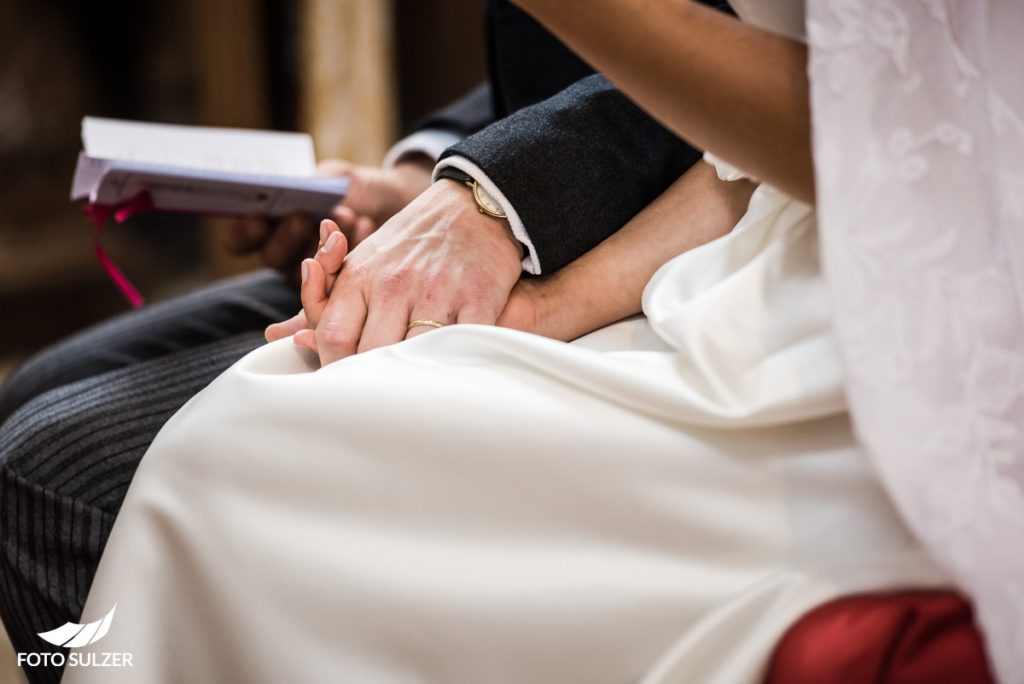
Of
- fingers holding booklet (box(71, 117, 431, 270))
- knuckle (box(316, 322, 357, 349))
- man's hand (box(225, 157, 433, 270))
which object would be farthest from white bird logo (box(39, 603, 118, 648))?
man's hand (box(225, 157, 433, 270))

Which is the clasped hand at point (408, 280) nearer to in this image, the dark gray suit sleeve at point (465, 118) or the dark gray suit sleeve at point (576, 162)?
the dark gray suit sleeve at point (576, 162)

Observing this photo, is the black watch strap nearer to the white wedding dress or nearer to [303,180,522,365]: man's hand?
[303,180,522,365]: man's hand

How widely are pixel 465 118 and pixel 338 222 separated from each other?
22cm

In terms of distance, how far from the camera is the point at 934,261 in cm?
52

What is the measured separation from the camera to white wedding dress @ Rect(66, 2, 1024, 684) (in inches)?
21.5

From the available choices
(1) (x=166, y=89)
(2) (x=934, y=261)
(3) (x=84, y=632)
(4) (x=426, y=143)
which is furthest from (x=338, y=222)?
(1) (x=166, y=89)

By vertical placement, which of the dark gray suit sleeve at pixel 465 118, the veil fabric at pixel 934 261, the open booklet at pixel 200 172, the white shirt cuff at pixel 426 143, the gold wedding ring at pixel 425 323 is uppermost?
the veil fabric at pixel 934 261

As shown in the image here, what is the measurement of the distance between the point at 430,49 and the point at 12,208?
1300 millimetres

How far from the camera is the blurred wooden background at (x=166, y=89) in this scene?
8.21 ft

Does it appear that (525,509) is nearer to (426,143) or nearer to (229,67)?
(426,143)

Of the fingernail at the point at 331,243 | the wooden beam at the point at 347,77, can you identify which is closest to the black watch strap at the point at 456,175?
the fingernail at the point at 331,243

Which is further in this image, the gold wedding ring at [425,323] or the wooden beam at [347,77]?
the wooden beam at [347,77]

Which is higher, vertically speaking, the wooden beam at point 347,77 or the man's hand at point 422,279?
the man's hand at point 422,279

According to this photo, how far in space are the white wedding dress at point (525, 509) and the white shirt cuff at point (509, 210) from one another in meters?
0.14
